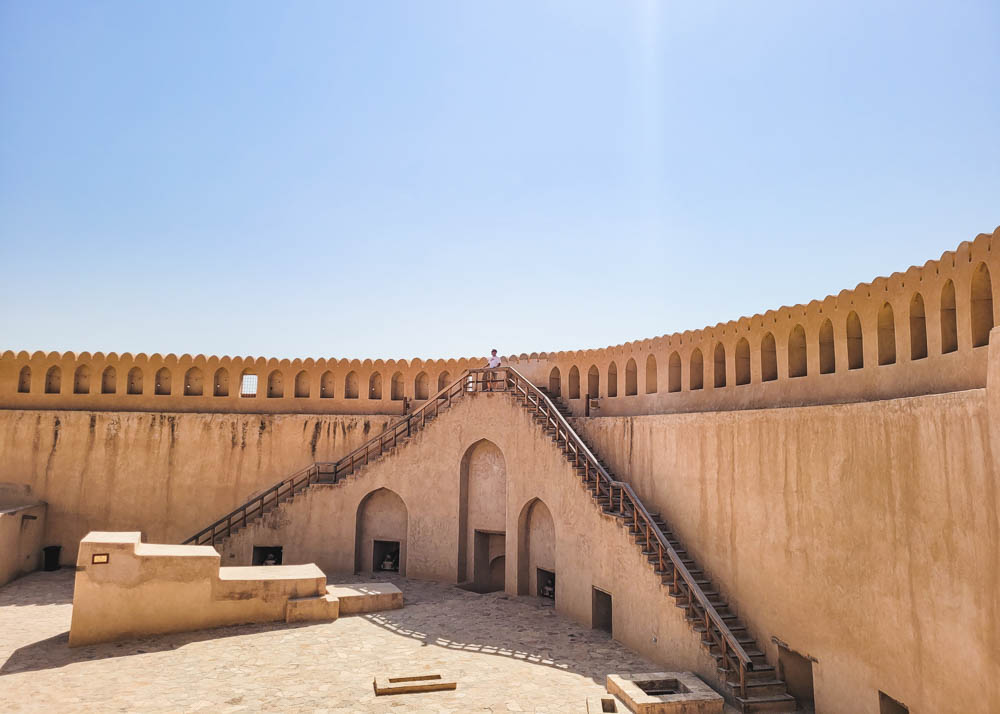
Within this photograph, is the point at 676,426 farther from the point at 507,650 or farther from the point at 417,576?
the point at 417,576

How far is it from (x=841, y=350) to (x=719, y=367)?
11.7 ft

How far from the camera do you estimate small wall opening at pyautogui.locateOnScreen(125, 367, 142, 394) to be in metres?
21.6

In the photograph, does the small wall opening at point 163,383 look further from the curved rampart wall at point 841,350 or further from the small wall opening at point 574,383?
the curved rampart wall at point 841,350

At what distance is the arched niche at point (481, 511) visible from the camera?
61.8 feet

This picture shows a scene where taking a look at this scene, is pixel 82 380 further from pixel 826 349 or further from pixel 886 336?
pixel 886 336

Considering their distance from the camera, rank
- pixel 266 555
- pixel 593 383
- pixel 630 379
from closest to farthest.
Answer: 1. pixel 630 379
2. pixel 593 383
3. pixel 266 555

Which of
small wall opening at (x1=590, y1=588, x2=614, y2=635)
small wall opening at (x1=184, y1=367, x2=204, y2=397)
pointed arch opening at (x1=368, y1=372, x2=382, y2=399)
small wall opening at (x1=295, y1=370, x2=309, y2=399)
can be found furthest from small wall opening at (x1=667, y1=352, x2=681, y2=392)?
small wall opening at (x1=184, y1=367, x2=204, y2=397)

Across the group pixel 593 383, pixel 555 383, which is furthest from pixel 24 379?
pixel 593 383

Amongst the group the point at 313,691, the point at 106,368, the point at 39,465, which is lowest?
the point at 313,691

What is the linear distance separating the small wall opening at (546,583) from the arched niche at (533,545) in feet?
0.08

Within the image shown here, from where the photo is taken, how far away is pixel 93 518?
20125mm

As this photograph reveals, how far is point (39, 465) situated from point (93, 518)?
7.14ft

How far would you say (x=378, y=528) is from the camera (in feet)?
66.6

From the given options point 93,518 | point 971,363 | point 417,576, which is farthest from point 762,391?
point 93,518
